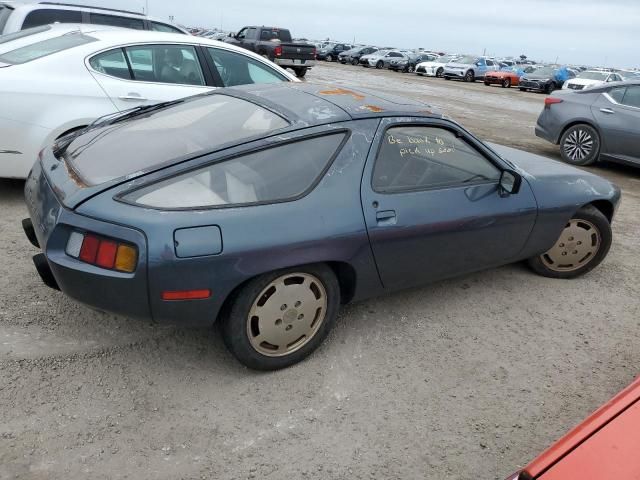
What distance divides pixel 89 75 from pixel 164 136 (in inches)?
80.9

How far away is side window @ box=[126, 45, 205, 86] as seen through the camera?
5070 mm

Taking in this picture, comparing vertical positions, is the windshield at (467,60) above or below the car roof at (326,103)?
below

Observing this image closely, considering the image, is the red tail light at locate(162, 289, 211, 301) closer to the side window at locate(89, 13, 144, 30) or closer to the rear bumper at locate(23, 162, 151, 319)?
the rear bumper at locate(23, 162, 151, 319)

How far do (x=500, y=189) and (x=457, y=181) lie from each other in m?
0.33

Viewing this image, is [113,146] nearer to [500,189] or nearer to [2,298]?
[2,298]

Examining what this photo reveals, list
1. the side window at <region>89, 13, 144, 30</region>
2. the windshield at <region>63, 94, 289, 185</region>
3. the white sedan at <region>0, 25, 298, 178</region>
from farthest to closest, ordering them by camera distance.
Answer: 1. the side window at <region>89, 13, 144, 30</region>
2. the white sedan at <region>0, 25, 298, 178</region>
3. the windshield at <region>63, 94, 289, 185</region>

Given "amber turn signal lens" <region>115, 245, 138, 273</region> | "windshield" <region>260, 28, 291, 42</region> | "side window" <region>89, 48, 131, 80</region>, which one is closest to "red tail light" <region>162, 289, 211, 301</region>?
"amber turn signal lens" <region>115, 245, 138, 273</region>

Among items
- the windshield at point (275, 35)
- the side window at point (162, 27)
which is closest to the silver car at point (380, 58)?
the windshield at point (275, 35)

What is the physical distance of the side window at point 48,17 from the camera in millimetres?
7410

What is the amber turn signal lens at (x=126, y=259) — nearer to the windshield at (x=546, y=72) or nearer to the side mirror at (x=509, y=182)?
the side mirror at (x=509, y=182)

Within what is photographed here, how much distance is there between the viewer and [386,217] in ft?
10.2

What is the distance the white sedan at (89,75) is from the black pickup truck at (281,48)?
16.8 meters

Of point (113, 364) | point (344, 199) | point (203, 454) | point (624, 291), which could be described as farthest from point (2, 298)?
point (624, 291)

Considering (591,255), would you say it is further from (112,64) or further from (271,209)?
(112,64)
